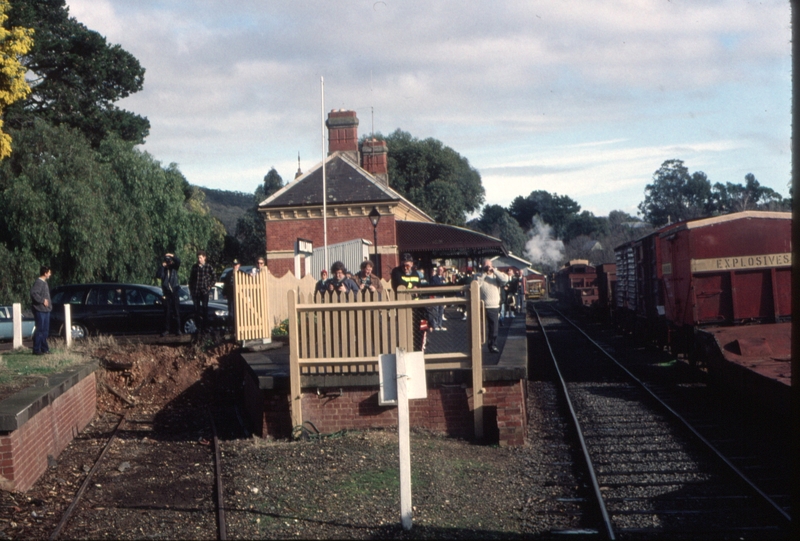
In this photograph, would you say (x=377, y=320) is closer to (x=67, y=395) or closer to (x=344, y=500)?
(x=344, y=500)

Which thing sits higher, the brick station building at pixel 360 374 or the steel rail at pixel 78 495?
the brick station building at pixel 360 374

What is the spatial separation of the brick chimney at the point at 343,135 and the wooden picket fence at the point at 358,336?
25780mm

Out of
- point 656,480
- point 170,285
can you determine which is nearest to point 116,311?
point 170,285

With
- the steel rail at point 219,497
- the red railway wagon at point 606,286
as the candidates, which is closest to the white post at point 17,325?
the steel rail at point 219,497

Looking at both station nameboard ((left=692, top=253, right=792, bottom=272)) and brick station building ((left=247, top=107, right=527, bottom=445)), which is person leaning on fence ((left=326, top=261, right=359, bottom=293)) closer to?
brick station building ((left=247, top=107, right=527, bottom=445))

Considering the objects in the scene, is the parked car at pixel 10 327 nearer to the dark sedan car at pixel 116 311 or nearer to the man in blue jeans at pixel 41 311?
the dark sedan car at pixel 116 311

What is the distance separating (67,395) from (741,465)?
26.0 ft

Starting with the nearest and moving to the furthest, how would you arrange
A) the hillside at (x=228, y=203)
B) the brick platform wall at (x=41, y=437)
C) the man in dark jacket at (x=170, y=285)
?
1. the brick platform wall at (x=41, y=437)
2. the man in dark jacket at (x=170, y=285)
3. the hillside at (x=228, y=203)

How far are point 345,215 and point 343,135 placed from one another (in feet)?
11.7

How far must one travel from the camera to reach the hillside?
436 feet

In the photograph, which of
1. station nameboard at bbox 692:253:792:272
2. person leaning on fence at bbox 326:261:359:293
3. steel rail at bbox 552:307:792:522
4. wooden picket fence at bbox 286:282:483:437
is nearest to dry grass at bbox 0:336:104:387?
wooden picket fence at bbox 286:282:483:437

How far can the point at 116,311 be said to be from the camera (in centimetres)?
1827

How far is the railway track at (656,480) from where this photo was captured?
6.64 metres

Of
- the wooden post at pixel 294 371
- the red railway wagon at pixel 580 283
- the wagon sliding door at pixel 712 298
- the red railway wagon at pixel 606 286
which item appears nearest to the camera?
the wooden post at pixel 294 371
